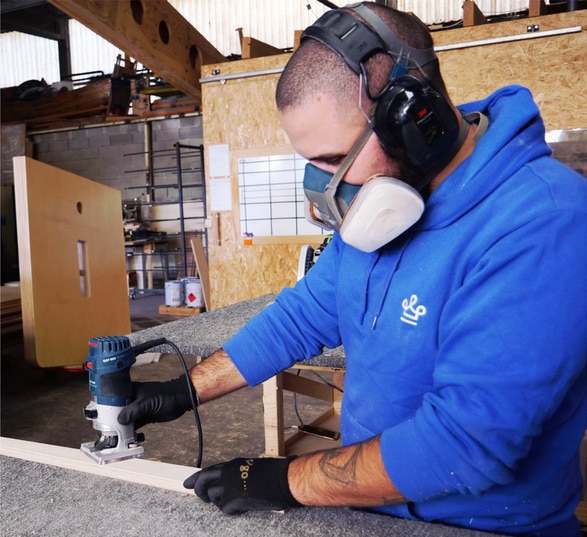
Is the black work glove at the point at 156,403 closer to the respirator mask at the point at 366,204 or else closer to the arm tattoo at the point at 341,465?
the arm tattoo at the point at 341,465

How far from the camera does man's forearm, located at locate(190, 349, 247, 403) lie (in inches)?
54.0

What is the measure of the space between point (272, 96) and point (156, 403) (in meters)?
3.95

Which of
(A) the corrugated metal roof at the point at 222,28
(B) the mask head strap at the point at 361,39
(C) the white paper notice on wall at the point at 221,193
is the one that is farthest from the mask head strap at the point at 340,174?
(A) the corrugated metal roof at the point at 222,28

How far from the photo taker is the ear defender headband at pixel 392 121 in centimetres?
94

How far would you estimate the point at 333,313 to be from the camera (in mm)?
1369

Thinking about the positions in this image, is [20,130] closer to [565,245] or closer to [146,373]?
[146,373]

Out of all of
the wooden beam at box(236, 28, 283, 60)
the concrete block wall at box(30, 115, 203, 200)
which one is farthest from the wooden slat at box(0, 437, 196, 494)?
the concrete block wall at box(30, 115, 203, 200)

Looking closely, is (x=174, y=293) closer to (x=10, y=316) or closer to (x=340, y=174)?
(x=10, y=316)

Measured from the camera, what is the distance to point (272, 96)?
477cm

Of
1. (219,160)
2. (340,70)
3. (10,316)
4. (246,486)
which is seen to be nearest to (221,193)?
(219,160)

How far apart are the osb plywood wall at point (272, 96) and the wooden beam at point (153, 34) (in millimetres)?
305

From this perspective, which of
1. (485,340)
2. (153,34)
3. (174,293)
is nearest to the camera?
(485,340)

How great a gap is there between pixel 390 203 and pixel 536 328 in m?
0.33

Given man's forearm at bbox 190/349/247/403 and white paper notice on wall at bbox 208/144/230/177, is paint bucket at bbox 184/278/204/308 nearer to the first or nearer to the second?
white paper notice on wall at bbox 208/144/230/177
